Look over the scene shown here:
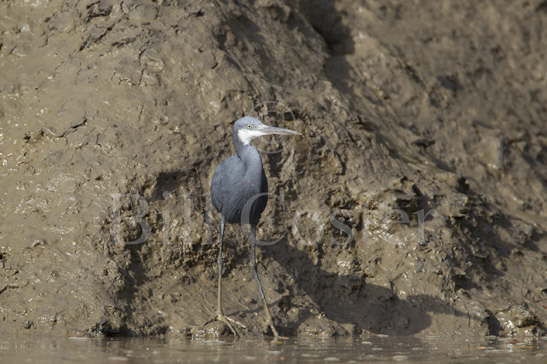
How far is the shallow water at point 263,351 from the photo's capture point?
6.61 m

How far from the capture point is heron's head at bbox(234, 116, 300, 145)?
9195 millimetres

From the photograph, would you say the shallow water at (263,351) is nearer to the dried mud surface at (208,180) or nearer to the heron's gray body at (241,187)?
the dried mud surface at (208,180)

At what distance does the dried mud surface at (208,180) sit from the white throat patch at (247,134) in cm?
76

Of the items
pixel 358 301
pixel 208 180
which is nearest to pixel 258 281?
pixel 358 301

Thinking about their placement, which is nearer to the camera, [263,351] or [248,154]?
[263,351]

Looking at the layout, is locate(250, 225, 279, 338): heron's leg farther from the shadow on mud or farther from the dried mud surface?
the shadow on mud

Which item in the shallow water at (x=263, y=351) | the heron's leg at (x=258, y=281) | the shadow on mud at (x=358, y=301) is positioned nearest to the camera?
the shallow water at (x=263, y=351)

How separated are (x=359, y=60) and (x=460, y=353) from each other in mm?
5925

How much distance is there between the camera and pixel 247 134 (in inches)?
364

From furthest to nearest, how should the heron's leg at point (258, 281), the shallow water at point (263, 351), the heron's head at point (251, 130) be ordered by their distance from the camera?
the heron's head at point (251, 130), the heron's leg at point (258, 281), the shallow water at point (263, 351)

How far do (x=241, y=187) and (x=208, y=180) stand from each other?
89 centimetres

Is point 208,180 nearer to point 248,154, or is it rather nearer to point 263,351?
point 248,154

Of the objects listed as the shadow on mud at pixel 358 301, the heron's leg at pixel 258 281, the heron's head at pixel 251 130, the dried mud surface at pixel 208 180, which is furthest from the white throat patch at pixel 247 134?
the shadow on mud at pixel 358 301

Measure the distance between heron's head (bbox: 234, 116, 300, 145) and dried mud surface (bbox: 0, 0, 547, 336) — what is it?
766mm
